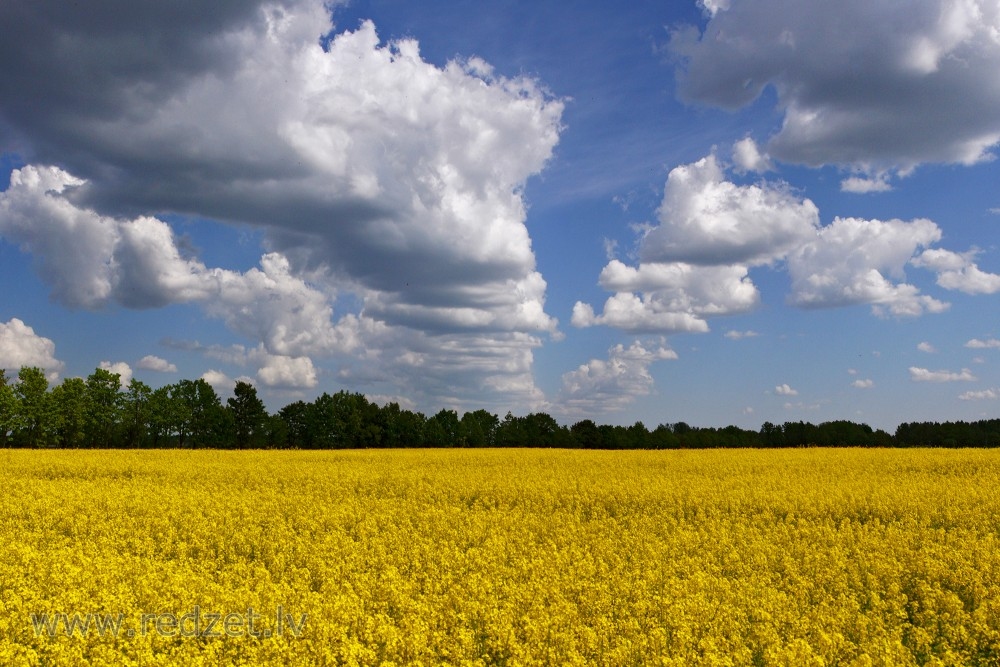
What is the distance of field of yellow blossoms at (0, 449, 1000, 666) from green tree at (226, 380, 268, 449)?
55816mm

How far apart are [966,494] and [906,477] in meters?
5.58

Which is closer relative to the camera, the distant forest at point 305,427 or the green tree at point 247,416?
the distant forest at point 305,427

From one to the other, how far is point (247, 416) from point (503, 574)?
72.7 m

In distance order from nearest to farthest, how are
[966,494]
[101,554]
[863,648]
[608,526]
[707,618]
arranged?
[863,648] < [707,618] < [101,554] < [608,526] < [966,494]

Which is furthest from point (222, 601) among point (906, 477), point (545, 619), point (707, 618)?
point (906, 477)

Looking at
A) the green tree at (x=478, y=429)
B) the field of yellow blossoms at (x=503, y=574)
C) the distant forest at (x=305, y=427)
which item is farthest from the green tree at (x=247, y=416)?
the field of yellow blossoms at (x=503, y=574)

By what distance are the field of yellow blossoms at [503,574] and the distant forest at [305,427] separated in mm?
52566

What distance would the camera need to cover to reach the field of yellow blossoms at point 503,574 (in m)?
7.17

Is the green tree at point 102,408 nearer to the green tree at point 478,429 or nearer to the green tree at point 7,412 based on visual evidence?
the green tree at point 7,412

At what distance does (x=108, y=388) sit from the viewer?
6875 cm

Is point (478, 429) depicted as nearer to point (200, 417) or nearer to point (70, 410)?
point (200, 417)

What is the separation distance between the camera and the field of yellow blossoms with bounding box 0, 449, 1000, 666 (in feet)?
23.5

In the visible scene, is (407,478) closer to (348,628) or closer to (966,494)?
(348,628)

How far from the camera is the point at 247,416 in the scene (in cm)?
7606
